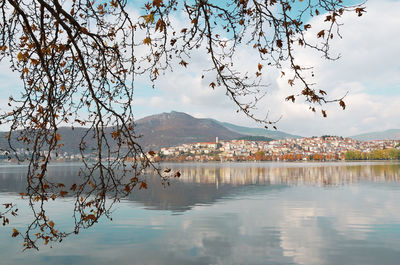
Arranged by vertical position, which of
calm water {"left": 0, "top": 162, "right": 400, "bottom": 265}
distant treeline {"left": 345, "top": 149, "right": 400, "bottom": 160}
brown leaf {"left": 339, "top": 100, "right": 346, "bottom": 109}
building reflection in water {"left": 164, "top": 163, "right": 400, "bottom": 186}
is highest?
brown leaf {"left": 339, "top": 100, "right": 346, "bottom": 109}

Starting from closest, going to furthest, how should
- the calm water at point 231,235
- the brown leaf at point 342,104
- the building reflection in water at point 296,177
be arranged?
the brown leaf at point 342,104
the calm water at point 231,235
the building reflection in water at point 296,177

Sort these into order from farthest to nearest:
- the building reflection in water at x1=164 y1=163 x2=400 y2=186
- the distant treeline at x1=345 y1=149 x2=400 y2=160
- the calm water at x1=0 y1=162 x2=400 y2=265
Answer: the distant treeline at x1=345 y1=149 x2=400 y2=160 → the building reflection in water at x1=164 y1=163 x2=400 y2=186 → the calm water at x1=0 y1=162 x2=400 y2=265

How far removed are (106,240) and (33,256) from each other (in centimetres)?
254

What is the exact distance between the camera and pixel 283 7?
15.7 feet

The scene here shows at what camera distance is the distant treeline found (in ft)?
412

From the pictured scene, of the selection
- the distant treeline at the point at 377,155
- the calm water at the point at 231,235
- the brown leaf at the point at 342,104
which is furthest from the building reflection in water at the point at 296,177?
the distant treeline at the point at 377,155

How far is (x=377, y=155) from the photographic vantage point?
13038cm

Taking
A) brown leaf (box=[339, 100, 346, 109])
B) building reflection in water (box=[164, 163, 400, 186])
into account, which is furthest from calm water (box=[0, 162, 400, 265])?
building reflection in water (box=[164, 163, 400, 186])

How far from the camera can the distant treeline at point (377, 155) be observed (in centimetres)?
12550

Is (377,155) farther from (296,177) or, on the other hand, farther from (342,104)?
(342,104)

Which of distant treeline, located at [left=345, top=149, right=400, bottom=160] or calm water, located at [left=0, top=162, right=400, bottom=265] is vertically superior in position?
distant treeline, located at [left=345, top=149, right=400, bottom=160]

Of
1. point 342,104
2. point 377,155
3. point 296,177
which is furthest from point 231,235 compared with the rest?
point 377,155

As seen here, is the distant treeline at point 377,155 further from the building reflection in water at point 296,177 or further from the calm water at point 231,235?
the calm water at point 231,235

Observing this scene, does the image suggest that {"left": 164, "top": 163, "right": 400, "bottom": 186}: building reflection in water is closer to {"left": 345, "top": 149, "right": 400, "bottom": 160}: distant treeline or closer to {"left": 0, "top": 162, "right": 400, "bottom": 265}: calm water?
{"left": 0, "top": 162, "right": 400, "bottom": 265}: calm water
